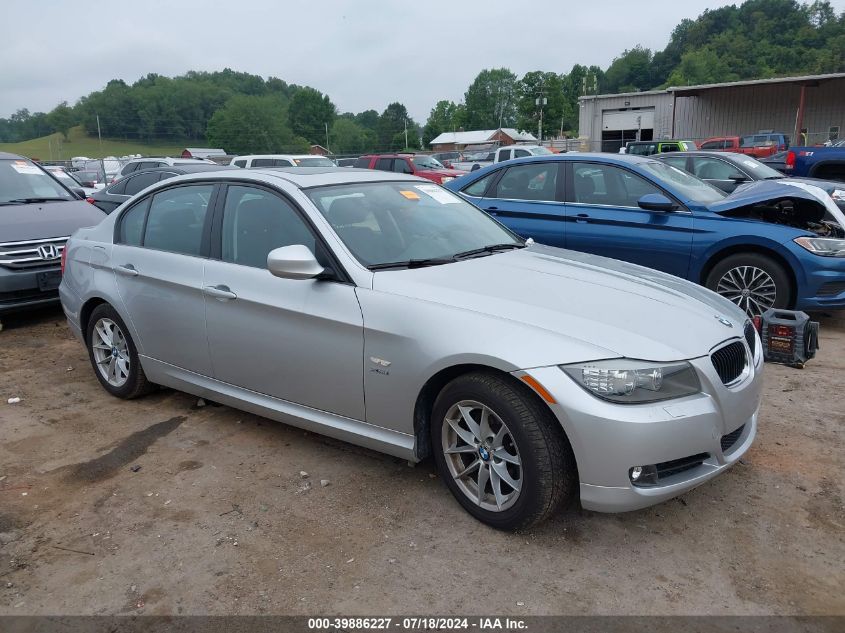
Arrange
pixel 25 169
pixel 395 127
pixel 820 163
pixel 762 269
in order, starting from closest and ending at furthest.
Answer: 1. pixel 762 269
2. pixel 25 169
3. pixel 820 163
4. pixel 395 127

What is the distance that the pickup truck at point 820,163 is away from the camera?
472 inches

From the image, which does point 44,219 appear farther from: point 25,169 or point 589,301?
point 589,301

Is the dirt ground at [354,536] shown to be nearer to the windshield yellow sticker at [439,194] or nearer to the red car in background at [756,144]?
the windshield yellow sticker at [439,194]

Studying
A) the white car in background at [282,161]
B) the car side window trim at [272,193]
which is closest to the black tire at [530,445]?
the car side window trim at [272,193]

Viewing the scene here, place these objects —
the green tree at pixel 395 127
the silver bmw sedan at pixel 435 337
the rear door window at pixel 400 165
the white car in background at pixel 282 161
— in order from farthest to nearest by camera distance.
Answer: the green tree at pixel 395 127 → the rear door window at pixel 400 165 → the white car in background at pixel 282 161 → the silver bmw sedan at pixel 435 337

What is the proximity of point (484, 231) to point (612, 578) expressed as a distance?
7.35 feet

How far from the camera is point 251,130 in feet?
209

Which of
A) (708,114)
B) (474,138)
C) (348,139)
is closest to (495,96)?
(474,138)

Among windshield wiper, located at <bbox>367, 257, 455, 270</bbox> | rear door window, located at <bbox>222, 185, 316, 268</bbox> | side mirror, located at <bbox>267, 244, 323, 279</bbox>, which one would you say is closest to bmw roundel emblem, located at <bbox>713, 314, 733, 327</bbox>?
windshield wiper, located at <bbox>367, 257, 455, 270</bbox>

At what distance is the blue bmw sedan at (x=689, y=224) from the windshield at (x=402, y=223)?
2.50m

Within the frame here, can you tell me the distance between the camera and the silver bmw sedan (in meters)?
2.73

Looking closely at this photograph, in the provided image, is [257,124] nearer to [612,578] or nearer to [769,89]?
[769,89]

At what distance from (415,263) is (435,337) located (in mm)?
639

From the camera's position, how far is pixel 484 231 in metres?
4.19
